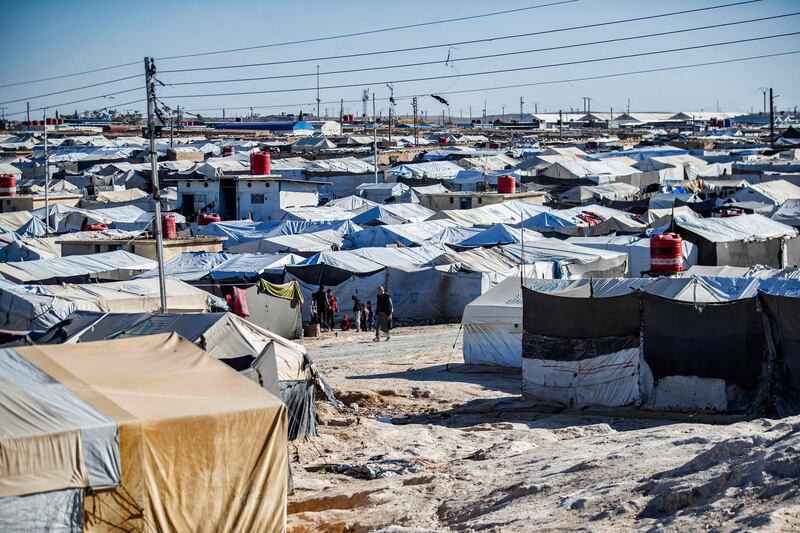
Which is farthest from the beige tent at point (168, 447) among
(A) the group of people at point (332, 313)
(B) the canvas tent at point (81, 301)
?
(A) the group of people at point (332, 313)

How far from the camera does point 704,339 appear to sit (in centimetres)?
1602

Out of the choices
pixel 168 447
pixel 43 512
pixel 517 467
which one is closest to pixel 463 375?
pixel 517 467

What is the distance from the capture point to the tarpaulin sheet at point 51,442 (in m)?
9.14

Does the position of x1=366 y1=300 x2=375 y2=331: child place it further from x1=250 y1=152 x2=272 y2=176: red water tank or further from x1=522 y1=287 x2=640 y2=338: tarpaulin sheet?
x1=250 y1=152 x2=272 y2=176: red water tank

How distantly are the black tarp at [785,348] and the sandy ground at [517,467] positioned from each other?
1256mm

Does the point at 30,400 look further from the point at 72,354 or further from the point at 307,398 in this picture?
the point at 307,398

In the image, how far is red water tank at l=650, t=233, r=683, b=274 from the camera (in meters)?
21.8

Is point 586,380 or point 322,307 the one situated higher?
point 586,380

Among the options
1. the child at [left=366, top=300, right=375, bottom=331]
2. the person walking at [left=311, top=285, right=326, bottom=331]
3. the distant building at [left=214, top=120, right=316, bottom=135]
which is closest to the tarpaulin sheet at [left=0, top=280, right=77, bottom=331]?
the person walking at [left=311, top=285, right=326, bottom=331]

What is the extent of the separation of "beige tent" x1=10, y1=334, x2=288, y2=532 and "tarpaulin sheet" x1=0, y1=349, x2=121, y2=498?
12 mm

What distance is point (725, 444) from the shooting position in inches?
431

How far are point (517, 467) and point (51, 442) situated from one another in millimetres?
5578

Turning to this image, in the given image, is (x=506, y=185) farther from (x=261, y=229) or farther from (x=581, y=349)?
(x=581, y=349)

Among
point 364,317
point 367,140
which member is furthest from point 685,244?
point 367,140
